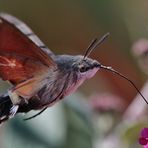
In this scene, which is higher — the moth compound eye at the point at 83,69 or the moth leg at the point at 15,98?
the moth leg at the point at 15,98

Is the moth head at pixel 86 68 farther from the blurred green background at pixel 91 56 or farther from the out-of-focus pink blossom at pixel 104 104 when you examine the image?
the out-of-focus pink blossom at pixel 104 104

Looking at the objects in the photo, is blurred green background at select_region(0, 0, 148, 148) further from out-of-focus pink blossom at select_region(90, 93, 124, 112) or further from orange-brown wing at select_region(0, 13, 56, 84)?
orange-brown wing at select_region(0, 13, 56, 84)

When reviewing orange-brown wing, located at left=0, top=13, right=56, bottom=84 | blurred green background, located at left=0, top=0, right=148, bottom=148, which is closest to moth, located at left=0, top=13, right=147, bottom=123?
orange-brown wing, located at left=0, top=13, right=56, bottom=84

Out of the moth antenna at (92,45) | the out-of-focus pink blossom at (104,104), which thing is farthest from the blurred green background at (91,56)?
the moth antenna at (92,45)

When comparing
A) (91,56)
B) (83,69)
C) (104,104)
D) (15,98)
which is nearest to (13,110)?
(15,98)

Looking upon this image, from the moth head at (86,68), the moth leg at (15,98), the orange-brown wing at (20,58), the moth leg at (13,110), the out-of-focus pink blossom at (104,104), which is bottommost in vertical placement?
the out-of-focus pink blossom at (104,104)

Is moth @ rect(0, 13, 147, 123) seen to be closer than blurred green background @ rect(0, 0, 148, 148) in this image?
Yes

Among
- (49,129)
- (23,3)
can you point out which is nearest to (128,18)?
(23,3)
